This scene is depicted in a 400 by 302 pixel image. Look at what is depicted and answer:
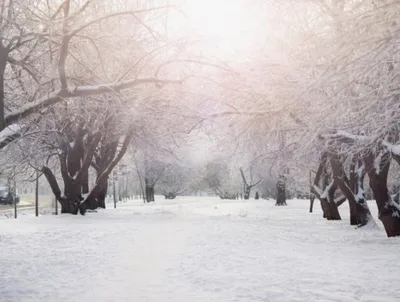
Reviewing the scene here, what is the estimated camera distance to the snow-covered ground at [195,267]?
6949mm

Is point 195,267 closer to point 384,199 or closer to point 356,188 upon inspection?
point 384,199

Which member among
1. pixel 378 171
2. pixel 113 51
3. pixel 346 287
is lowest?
pixel 346 287

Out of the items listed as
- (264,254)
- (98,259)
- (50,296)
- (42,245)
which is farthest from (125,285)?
(42,245)

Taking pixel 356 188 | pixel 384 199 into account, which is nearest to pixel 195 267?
pixel 384 199

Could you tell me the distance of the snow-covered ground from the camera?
22.8 feet

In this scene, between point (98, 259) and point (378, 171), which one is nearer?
point (98, 259)

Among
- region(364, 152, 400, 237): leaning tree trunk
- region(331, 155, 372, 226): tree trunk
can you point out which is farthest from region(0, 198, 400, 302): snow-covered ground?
region(331, 155, 372, 226): tree trunk

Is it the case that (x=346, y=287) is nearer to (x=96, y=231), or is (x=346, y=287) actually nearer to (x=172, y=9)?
(x=172, y=9)

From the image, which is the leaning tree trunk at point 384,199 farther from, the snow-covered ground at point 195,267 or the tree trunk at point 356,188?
the tree trunk at point 356,188

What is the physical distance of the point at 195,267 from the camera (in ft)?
29.6

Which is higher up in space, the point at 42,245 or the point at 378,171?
the point at 378,171

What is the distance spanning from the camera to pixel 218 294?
6.83 meters

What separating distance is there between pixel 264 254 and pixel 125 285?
4.34 m

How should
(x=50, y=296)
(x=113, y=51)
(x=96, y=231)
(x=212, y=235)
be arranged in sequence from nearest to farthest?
(x=50, y=296) < (x=113, y=51) < (x=212, y=235) < (x=96, y=231)
